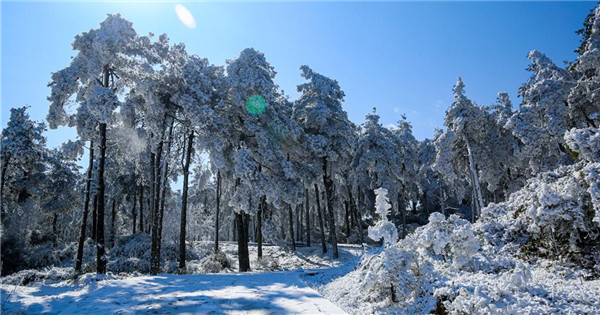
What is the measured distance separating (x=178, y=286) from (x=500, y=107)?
98.4ft

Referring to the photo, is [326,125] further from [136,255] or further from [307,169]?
[136,255]

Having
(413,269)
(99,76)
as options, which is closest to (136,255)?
(99,76)

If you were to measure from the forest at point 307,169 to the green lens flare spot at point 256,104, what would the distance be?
0.19 feet

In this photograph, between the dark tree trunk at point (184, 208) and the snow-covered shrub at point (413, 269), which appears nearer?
the snow-covered shrub at point (413, 269)

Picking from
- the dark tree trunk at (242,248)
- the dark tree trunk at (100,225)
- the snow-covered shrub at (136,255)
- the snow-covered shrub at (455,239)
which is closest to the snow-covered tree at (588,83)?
the snow-covered shrub at (455,239)

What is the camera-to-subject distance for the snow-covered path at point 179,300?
6215 millimetres

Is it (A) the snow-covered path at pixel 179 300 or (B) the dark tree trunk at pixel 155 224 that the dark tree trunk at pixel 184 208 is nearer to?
(B) the dark tree trunk at pixel 155 224

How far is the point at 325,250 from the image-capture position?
2625 cm

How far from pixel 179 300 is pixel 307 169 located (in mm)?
14885

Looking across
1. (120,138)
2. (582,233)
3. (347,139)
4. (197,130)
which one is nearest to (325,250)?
(347,139)

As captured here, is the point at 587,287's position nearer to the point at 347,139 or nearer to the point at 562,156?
the point at 347,139

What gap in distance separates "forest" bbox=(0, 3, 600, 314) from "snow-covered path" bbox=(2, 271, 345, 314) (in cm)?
106

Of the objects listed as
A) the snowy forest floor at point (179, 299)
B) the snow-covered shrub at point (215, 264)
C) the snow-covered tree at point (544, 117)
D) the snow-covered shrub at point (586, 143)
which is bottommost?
the snow-covered shrub at point (215, 264)

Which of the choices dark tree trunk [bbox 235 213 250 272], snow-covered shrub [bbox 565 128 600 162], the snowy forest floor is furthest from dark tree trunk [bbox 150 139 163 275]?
snow-covered shrub [bbox 565 128 600 162]
